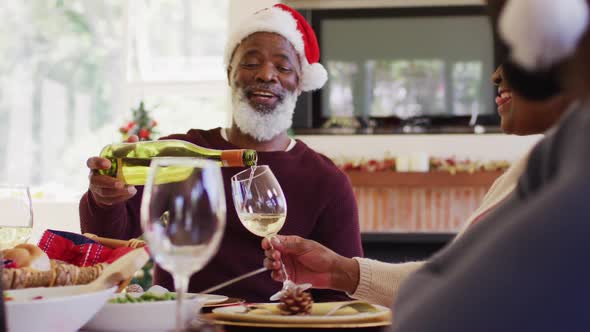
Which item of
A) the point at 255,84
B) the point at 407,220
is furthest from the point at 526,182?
the point at 407,220

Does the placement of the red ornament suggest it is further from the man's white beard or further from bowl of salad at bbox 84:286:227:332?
bowl of salad at bbox 84:286:227:332

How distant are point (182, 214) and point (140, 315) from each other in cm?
30

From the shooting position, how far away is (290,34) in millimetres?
2365

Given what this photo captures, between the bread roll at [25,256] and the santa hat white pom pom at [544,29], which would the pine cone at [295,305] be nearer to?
the bread roll at [25,256]

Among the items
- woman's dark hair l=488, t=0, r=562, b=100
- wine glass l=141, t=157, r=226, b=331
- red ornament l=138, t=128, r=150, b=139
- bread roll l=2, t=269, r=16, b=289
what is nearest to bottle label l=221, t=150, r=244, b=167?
bread roll l=2, t=269, r=16, b=289

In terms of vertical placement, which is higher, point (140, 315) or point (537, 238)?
point (537, 238)

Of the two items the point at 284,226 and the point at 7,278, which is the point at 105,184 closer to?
the point at 7,278

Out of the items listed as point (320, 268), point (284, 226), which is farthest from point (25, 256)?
point (284, 226)

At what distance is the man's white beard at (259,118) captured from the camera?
2.30 m

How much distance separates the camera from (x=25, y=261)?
3.33 ft

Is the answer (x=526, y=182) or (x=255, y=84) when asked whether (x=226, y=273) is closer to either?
(x=255, y=84)

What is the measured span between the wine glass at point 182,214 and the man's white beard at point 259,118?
153 centimetres

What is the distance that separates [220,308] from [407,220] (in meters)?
3.64

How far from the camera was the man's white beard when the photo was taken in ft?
7.56
